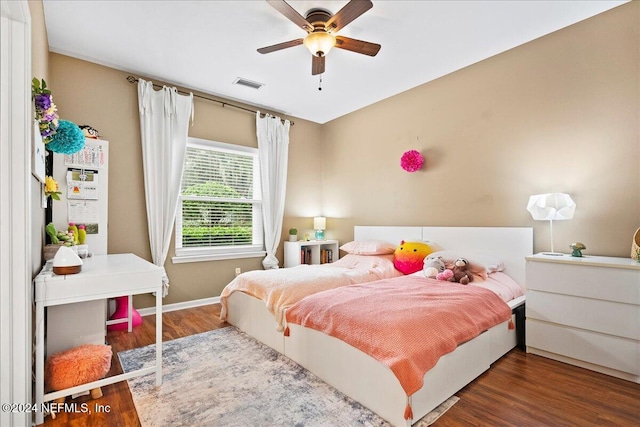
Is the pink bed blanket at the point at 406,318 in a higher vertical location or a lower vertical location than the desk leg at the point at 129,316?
higher

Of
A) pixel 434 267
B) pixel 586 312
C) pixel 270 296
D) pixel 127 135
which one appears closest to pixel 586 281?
pixel 586 312

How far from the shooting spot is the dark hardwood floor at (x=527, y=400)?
1714 millimetres

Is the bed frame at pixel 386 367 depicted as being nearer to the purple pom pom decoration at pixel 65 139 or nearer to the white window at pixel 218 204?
the white window at pixel 218 204

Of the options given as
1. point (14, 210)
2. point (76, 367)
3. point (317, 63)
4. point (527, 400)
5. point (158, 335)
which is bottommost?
point (527, 400)

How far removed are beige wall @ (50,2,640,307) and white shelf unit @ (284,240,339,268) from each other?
0.27 meters

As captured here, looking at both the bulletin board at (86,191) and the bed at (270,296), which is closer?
the bed at (270,296)

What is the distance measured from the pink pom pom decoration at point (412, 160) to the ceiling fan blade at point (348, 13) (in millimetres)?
1948

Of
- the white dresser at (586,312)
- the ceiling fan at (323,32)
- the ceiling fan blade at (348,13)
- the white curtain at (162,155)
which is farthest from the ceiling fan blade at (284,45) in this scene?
the white dresser at (586,312)

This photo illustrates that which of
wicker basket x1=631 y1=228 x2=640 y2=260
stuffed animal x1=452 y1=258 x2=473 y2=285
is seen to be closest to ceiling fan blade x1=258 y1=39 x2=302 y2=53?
stuffed animal x1=452 y1=258 x2=473 y2=285

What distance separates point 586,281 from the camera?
2.31 m

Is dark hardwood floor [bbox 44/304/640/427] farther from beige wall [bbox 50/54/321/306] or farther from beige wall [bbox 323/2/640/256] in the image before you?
beige wall [bbox 50/54/321/306]

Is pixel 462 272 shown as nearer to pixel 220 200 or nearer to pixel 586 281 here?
pixel 586 281

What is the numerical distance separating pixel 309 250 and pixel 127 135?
2.91 m

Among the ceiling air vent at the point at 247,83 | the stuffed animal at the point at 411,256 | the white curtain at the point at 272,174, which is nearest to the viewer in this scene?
the stuffed animal at the point at 411,256
